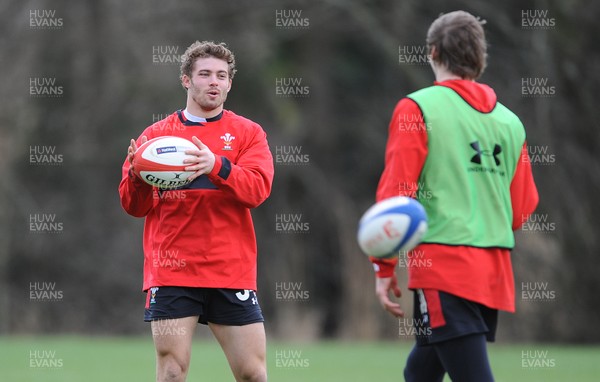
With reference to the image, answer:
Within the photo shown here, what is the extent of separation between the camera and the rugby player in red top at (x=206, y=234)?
5.17 meters

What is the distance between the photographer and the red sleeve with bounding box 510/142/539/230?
4.49 meters

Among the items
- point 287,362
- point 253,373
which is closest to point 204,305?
point 253,373

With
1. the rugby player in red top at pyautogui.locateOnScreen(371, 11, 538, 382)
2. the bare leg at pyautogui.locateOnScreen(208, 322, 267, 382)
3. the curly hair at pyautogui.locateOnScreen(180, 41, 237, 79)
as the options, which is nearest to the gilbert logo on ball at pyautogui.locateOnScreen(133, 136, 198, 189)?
the curly hair at pyautogui.locateOnScreen(180, 41, 237, 79)

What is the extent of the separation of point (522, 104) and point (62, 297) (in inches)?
375

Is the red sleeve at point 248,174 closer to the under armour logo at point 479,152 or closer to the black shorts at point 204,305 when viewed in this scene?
the black shorts at point 204,305

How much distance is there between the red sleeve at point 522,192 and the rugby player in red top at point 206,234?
1409 millimetres

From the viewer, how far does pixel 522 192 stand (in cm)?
450

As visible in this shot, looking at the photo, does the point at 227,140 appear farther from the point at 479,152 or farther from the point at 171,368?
the point at 479,152

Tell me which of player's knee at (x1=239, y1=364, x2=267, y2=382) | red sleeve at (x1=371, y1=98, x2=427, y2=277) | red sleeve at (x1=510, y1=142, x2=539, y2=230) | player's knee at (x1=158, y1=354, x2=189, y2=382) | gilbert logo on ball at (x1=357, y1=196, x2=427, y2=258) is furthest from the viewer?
player's knee at (x1=239, y1=364, x2=267, y2=382)

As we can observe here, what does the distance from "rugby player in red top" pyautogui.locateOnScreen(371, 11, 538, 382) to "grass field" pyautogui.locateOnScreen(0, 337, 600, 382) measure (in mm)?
5722

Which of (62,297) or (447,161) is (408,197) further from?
(62,297)

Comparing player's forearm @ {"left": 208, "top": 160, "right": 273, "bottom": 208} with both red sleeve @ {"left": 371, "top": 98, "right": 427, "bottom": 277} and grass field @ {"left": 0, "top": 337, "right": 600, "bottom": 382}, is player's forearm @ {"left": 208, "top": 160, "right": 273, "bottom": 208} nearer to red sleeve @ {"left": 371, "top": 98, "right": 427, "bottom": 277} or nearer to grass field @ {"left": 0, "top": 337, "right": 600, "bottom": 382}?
red sleeve @ {"left": 371, "top": 98, "right": 427, "bottom": 277}

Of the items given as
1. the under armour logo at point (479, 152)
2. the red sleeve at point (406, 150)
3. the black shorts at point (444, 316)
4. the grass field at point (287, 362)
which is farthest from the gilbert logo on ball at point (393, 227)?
the grass field at point (287, 362)

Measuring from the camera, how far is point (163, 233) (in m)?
5.32
